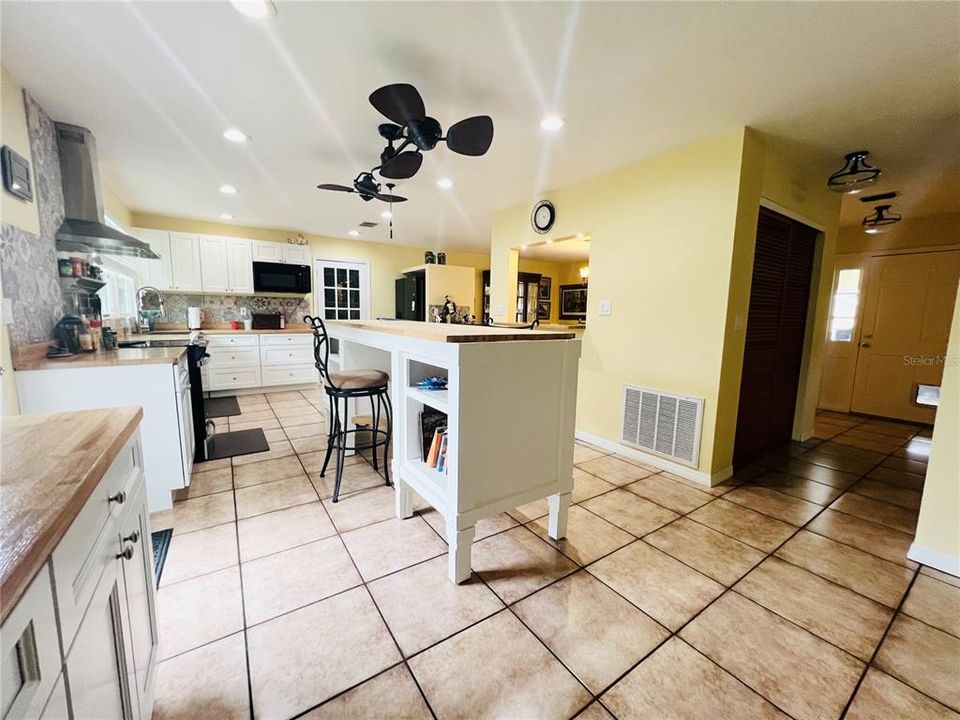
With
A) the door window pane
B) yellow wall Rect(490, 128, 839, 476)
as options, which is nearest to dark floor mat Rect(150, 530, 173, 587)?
yellow wall Rect(490, 128, 839, 476)

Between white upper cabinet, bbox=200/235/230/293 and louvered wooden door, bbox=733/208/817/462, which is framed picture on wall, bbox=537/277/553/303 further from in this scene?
white upper cabinet, bbox=200/235/230/293

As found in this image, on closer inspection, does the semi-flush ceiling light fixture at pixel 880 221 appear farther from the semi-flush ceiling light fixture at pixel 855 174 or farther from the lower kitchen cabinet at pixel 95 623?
the lower kitchen cabinet at pixel 95 623

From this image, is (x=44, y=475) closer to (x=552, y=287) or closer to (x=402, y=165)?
(x=402, y=165)

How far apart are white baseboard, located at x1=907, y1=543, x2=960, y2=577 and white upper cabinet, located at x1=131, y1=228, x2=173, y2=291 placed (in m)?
7.15

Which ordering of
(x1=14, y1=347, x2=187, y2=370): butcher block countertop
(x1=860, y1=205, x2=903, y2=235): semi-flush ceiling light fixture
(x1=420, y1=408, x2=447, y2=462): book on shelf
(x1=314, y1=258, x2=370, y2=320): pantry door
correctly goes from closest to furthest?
(x1=14, y1=347, x2=187, y2=370): butcher block countertop
(x1=420, y1=408, x2=447, y2=462): book on shelf
(x1=860, y1=205, x2=903, y2=235): semi-flush ceiling light fixture
(x1=314, y1=258, x2=370, y2=320): pantry door

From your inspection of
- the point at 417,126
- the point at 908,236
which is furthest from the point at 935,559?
the point at 908,236

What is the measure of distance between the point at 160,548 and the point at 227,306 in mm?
4591

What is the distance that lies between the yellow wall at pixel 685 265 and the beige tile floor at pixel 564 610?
2.88 ft

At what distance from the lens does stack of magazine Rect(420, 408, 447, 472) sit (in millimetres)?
1972

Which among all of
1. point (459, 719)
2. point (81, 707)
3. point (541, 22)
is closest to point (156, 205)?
point (541, 22)

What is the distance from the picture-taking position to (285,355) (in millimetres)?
5516

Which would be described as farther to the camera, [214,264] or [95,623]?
[214,264]

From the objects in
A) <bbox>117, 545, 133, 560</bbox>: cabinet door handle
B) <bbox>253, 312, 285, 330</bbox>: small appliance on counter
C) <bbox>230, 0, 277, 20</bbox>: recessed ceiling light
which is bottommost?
<bbox>117, 545, 133, 560</bbox>: cabinet door handle

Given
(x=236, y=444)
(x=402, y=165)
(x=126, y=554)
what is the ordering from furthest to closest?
(x=236, y=444)
(x=402, y=165)
(x=126, y=554)
